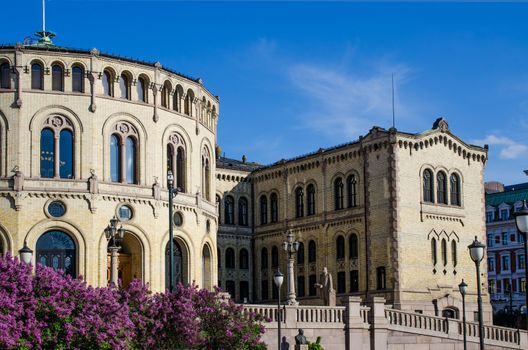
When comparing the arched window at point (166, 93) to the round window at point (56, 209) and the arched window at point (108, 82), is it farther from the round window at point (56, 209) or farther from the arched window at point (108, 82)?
the round window at point (56, 209)

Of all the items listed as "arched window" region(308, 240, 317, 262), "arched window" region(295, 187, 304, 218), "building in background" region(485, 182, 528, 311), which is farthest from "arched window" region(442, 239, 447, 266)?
"building in background" region(485, 182, 528, 311)

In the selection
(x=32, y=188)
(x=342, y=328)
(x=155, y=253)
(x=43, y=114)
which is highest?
(x=43, y=114)

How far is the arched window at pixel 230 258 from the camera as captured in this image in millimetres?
A: 80062

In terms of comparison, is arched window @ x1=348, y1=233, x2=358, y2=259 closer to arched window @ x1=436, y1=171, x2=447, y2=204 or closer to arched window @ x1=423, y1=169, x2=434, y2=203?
arched window @ x1=423, y1=169, x2=434, y2=203

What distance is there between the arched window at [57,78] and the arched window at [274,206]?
26.8m

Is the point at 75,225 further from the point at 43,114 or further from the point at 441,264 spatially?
the point at 441,264

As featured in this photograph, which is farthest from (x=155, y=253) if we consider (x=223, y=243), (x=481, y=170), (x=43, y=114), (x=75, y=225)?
(x=481, y=170)

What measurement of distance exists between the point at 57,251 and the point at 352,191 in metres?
24.6

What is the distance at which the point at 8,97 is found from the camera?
184 ft

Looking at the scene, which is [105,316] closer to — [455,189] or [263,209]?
[455,189]

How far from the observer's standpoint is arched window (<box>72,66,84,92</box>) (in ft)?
188

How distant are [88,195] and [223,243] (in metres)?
24.6

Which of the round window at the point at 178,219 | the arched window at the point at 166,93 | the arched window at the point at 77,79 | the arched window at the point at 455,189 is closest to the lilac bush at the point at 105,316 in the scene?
the round window at the point at 178,219

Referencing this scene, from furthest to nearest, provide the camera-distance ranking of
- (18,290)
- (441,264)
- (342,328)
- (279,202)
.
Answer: (279,202), (441,264), (342,328), (18,290)
